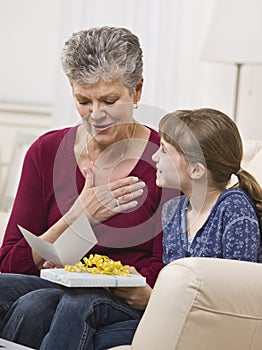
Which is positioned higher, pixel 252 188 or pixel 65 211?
pixel 252 188

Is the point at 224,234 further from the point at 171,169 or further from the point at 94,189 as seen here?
the point at 94,189

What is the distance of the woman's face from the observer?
6.55 feet

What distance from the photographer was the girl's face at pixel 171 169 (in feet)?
6.29

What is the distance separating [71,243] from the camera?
1847 millimetres

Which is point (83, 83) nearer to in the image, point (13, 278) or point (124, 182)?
point (124, 182)

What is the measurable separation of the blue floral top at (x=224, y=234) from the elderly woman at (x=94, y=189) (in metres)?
0.06

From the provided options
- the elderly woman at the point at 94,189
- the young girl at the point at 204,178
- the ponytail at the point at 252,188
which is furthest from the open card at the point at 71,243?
the ponytail at the point at 252,188

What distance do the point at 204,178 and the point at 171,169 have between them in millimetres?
76

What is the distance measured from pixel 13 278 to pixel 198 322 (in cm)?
62

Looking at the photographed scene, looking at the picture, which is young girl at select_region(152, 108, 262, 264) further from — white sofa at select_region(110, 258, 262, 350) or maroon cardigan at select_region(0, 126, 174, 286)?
white sofa at select_region(110, 258, 262, 350)

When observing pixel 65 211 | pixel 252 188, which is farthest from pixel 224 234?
pixel 65 211

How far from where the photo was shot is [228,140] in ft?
6.22

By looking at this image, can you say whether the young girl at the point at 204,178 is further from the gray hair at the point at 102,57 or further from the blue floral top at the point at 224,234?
the gray hair at the point at 102,57

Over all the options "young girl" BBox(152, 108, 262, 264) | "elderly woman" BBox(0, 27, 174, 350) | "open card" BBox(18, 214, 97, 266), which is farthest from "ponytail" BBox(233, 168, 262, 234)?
"open card" BBox(18, 214, 97, 266)
